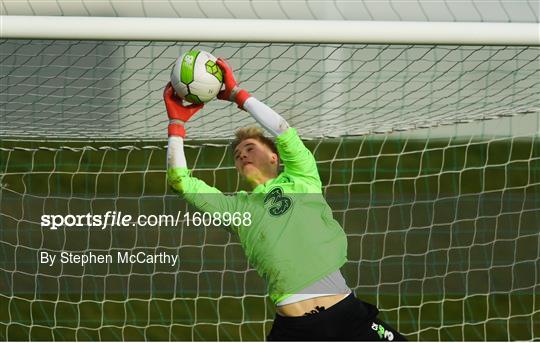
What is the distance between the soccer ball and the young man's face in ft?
0.95

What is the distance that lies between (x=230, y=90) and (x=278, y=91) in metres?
0.80

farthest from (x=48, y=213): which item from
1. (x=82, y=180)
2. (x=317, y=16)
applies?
(x=317, y=16)

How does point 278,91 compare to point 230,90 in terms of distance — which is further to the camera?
point 278,91

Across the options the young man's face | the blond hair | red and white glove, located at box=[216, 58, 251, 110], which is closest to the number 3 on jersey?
the young man's face

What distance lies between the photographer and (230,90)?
3.78 meters

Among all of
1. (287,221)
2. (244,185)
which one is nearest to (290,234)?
(287,221)

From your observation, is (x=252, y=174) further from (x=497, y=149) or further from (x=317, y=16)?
(x=497, y=149)

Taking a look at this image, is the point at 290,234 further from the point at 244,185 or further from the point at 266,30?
the point at 244,185

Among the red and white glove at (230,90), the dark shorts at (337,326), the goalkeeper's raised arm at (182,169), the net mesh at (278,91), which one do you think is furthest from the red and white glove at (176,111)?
the dark shorts at (337,326)

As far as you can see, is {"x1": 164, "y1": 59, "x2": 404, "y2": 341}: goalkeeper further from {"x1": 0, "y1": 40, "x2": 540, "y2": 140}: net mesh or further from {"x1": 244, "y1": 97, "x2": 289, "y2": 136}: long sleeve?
{"x1": 0, "y1": 40, "x2": 540, "y2": 140}: net mesh

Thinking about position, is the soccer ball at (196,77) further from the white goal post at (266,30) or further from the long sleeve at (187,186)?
the long sleeve at (187,186)

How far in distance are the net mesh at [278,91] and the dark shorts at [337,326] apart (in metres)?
1.06

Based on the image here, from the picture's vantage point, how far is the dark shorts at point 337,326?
11.9ft

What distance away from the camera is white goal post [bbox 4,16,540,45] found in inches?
145
